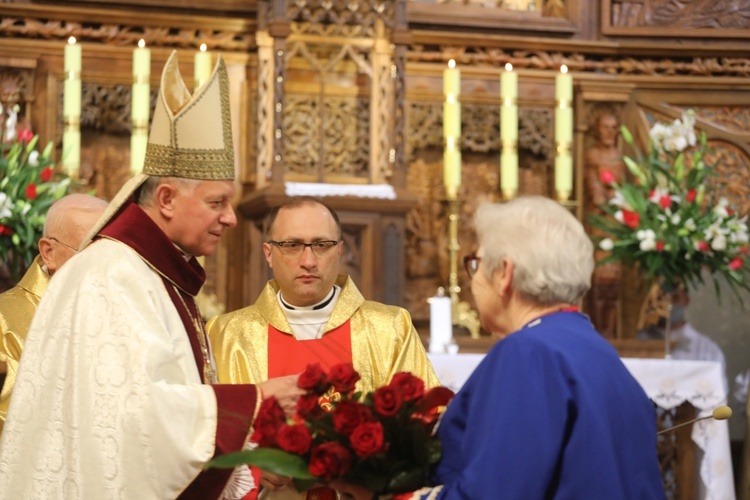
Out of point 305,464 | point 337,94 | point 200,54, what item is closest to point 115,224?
point 305,464

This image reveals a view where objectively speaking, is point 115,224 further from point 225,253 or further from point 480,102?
point 480,102

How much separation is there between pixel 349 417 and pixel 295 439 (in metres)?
0.14

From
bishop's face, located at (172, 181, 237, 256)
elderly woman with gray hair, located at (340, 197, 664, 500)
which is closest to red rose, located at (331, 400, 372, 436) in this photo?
elderly woman with gray hair, located at (340, 197, 664, 500)

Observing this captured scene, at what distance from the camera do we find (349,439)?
280 centimetres

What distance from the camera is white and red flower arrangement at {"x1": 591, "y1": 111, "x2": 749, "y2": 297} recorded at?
6.20 m

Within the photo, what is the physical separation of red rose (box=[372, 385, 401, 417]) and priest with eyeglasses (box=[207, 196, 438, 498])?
4.07 feet

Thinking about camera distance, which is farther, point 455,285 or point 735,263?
point 455,285

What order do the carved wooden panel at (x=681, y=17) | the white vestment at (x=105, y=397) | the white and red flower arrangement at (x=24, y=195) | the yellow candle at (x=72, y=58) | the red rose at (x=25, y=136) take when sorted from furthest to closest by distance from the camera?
the carved wooden panel at (x=681, y=17) < the yellow candle at (x=72, y=58) < the red rose at (x=25, y=136) < the white and red flower arrangement at (x=24, y=195) < the white vestment at (x=105, y=397)

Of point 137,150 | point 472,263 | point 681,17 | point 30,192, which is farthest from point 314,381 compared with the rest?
point 681,17

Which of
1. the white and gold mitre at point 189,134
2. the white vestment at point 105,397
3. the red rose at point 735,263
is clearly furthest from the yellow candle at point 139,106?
the red rose at point 735,263

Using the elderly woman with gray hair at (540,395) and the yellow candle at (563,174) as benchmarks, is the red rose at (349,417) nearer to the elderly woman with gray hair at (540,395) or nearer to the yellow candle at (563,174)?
the elderly woman with gray hair at (540,395)

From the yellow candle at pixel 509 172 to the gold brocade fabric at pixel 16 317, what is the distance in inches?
109

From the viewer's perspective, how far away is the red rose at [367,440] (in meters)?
2.75

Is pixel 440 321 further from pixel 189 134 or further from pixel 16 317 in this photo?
pixel 189 134
